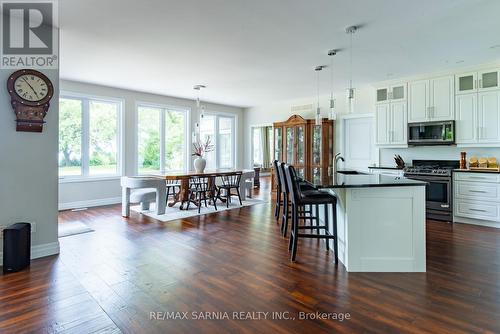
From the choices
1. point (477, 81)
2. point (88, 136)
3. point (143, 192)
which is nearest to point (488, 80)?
point (477, 81)

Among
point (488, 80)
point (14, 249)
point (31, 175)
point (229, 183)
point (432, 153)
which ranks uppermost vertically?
point (488, 80)

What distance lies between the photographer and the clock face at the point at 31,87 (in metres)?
2.96

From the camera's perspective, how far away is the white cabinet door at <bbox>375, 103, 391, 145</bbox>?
18.4ft

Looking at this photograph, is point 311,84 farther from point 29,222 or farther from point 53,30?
point 29,222

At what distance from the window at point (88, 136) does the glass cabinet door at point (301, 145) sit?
426 cm

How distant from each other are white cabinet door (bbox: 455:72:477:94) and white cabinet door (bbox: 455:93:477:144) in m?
0.08

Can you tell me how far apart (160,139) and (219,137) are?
78.9 inches

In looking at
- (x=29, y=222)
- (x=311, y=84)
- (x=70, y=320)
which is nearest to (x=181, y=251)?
(x=70, y=320)

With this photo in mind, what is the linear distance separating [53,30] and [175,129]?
168 inches

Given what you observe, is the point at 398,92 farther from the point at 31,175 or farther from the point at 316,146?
the point at 31,175

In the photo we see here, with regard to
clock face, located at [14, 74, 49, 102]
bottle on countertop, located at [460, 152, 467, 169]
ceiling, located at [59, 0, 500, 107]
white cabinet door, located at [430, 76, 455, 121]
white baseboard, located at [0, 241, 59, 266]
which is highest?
ceiling, located at [59, 0, 500, 107]

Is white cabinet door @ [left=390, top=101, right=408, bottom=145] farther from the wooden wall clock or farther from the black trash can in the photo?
the black trash can

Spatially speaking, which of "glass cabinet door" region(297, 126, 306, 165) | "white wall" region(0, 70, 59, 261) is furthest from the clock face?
"glass cabinet door" region(297, 126, 306, 165)

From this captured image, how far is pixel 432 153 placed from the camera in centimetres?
538
